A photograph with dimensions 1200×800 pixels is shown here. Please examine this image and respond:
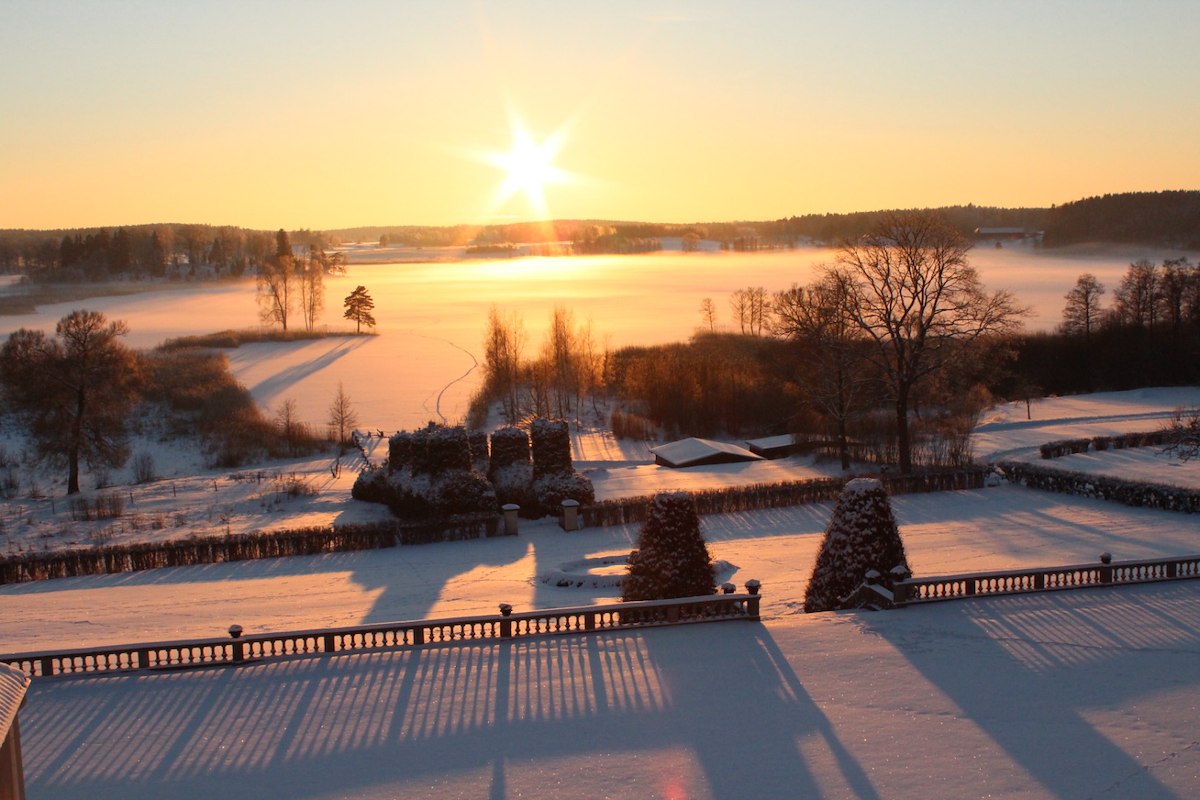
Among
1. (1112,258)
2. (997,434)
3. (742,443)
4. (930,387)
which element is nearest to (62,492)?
(742,443)

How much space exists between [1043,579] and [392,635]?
40.0 feet

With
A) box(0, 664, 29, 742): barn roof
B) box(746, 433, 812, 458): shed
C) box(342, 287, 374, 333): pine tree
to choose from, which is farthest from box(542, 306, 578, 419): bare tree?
box(0, 664, 29, 742): barn roof

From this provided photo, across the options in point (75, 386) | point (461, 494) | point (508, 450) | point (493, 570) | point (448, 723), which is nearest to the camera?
point (448, 723)

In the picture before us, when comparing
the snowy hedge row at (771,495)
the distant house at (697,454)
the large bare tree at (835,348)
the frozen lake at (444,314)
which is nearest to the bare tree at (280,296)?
the frozen lake at (444,314)

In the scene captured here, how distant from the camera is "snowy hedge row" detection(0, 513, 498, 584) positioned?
24.4m

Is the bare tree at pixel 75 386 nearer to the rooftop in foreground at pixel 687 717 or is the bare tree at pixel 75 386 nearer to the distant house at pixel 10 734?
the rooftop in foreground at pixel 687 717

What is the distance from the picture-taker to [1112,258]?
132 m

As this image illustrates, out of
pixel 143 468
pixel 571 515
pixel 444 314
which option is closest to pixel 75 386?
pixel 143 468

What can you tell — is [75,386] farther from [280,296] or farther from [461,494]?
[280,296]

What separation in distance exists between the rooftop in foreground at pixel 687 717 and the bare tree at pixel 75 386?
29.4 m

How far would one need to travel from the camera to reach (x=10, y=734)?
9070 millimetres

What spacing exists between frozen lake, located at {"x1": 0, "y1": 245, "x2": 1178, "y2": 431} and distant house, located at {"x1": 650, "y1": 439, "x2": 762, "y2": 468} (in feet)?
38.1

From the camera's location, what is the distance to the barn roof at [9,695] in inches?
335

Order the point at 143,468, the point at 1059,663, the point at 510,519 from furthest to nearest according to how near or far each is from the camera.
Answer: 1. the point at 143,468
2. the point at 510,519
3. the point at 1059,663
